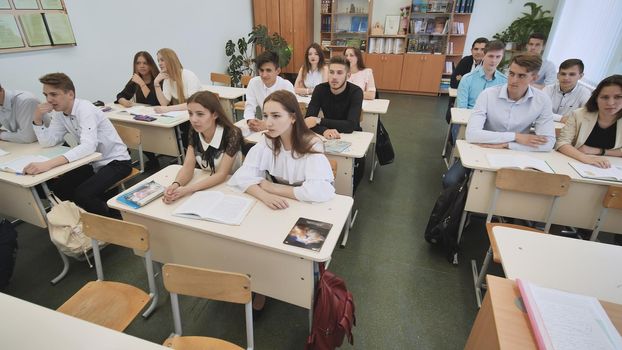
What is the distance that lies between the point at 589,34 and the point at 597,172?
148 inches

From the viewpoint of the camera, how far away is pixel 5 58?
321 centimetres

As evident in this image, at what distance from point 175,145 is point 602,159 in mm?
3675

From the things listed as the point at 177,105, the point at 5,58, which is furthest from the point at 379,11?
the point at 5,58

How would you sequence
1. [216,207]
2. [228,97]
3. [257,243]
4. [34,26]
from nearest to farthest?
[257,243] < [216,207] < [34,26] < [228,97]

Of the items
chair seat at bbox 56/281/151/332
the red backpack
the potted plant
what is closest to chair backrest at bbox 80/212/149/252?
chair seat at bbox 56/281/151/332

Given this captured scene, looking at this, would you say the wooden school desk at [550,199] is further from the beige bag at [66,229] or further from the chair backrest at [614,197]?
the beige bag at [66,229]

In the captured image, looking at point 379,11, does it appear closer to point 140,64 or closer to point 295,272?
point 140,64

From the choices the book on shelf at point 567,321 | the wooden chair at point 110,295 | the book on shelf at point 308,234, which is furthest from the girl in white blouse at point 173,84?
the book on shelf at point 567,321

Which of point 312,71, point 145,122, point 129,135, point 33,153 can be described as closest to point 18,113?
point 33,153

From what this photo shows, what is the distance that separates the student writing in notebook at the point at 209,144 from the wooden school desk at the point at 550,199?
1.61 metres

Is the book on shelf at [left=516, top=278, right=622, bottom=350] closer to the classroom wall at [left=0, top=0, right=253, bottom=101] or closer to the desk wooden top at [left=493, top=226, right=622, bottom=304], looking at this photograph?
the desk wooden top at [left=493, top=226, right=622, bottom=304]

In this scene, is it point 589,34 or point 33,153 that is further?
point 589,34

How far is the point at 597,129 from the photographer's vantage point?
2350 millimetres

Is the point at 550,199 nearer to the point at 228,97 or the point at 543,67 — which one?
the point at 543,67
